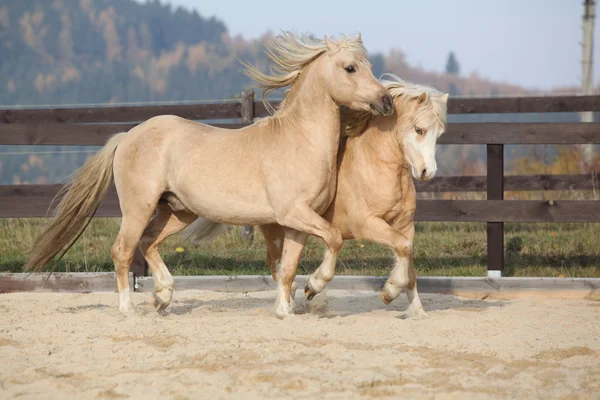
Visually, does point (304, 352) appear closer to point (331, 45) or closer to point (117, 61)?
point (331, 45)

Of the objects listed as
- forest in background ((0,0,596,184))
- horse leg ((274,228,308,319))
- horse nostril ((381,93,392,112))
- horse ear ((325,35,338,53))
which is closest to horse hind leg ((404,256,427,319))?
horse leg ((274,228,308,319))

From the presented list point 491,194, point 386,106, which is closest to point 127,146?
point 386,106

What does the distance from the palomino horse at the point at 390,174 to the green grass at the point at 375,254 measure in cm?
209

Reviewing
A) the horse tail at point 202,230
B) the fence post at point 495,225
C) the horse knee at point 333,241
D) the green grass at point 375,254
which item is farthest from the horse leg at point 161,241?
the fence post at point 495,225

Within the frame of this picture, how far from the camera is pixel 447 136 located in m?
7.73

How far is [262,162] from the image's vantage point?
5.80 meters

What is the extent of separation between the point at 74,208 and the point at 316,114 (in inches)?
83.2

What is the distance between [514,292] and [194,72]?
84.9m

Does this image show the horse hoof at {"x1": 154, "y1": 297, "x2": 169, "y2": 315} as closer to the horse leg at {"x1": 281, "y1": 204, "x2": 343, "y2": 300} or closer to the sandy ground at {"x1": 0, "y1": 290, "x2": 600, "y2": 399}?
the sandy ground at {"x1": 0, "y1": 290, "x2": 600, "y2": 399}

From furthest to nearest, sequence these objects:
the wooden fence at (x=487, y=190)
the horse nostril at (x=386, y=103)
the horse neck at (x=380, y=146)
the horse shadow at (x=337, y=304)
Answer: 1. the wooden fence at (x=487, y=190)
2. the horse shadow at (x=337, y=304)
3. the horse neck at (x=380, y=146)
4. the horse nostril at (x=386, y=103)

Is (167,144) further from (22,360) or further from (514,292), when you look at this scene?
(514,292)

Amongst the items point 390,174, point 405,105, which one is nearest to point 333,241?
point 390,174

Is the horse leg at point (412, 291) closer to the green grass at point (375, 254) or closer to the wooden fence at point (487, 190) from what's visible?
the wooden fence at point (487, 190)

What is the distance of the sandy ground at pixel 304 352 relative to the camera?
3.92 m
